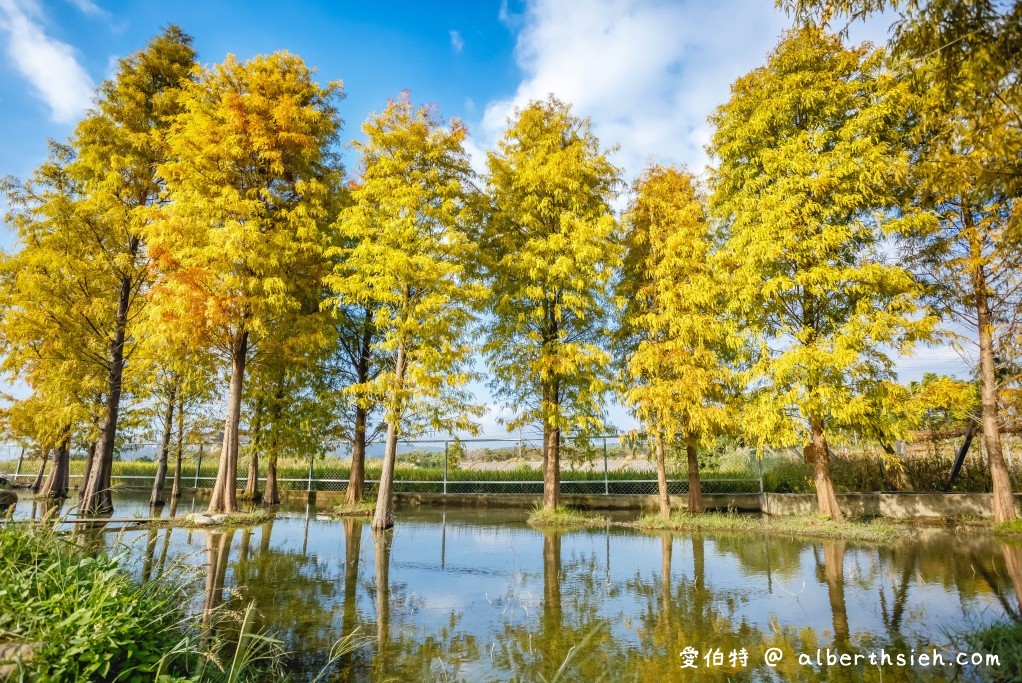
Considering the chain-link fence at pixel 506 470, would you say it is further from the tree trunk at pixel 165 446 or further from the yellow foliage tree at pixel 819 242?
the yellow foliage tree at pixel 819 242

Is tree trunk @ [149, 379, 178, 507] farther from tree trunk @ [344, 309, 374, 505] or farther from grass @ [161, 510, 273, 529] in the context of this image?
grass @ [161, 510, 273, 529]

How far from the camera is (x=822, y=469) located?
11.8 metres

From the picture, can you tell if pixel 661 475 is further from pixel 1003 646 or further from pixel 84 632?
pixel 84 632

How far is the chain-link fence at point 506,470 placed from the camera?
16547 mm

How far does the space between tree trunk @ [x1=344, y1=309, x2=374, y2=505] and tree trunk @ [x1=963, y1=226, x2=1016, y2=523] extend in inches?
598

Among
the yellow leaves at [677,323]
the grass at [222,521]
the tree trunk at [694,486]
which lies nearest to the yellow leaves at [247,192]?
the grass at [222,521]

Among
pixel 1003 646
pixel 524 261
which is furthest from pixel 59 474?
pixel 1003 646

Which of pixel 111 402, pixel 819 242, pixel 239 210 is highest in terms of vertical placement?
pixel 239 210

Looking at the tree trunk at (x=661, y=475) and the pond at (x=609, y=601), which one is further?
the tree trunk at (x=661, y=475)

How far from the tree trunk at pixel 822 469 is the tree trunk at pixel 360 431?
1206cm

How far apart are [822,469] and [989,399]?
3.75 metres

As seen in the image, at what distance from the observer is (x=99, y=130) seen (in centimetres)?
1330

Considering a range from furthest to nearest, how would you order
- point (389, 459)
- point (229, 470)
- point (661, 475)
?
point (661, 475)
point (229, 470)
point (389, 459)

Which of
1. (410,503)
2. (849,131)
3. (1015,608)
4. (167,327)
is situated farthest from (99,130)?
(1015,608)
